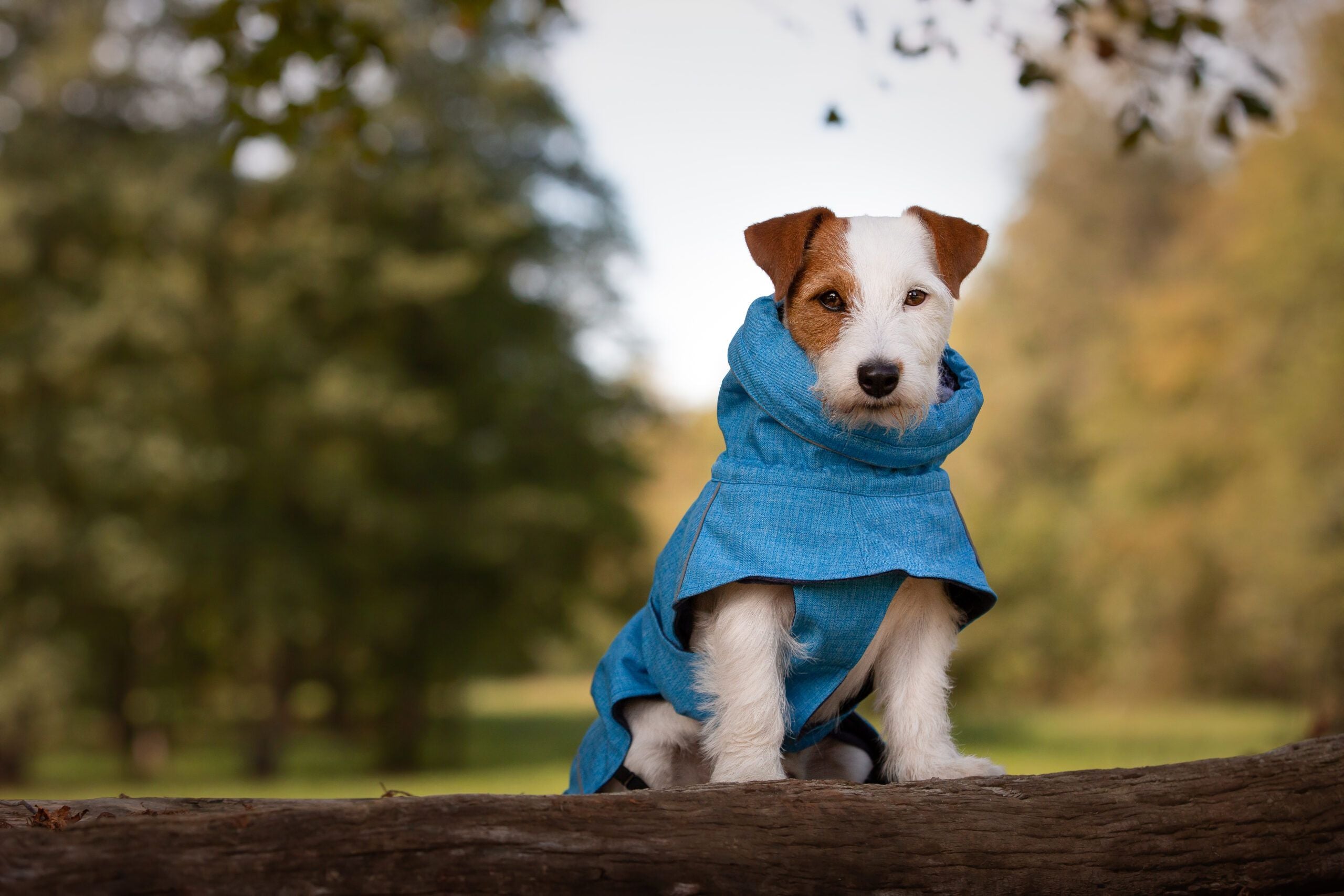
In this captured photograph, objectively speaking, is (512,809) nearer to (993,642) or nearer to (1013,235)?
(993,642)

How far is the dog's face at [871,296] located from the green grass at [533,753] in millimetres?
11945

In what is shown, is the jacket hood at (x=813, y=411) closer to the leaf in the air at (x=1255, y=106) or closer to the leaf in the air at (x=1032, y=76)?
the leaf in the air at (x=1032, y=76)

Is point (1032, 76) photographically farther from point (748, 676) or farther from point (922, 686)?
point (748, 676)

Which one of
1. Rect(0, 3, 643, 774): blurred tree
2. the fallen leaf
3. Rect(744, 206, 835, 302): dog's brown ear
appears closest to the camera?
the fallen leaf

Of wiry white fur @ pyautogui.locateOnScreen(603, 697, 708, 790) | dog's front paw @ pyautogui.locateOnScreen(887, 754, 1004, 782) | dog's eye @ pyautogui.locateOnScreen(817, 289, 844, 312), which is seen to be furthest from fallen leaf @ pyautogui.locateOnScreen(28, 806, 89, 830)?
dog's eye @ pyautogui.locateOnScreen(817, 289, 844, 312)

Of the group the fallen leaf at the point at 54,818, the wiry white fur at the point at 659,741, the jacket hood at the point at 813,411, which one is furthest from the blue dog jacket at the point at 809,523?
the fallen leaf at the point at 54,818

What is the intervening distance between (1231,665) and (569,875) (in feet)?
80.8

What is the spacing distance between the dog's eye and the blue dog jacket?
0.43ft

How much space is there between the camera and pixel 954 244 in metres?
3.12

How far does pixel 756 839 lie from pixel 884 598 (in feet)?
2.23

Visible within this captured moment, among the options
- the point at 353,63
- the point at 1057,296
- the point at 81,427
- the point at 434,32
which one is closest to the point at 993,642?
the point at 1057,296

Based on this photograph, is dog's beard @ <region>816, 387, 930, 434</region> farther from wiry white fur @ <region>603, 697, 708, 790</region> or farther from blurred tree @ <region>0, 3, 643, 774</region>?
blurred tree @ <region>0, 3, 643, 774</region>

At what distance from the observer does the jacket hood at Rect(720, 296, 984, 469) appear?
292cm

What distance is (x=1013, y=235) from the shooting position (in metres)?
27.9
